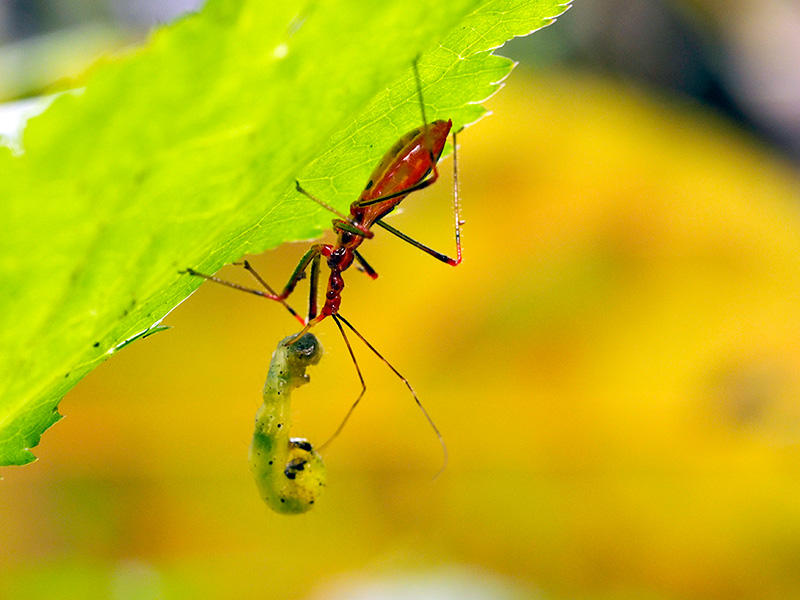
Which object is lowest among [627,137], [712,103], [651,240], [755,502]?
[755,502]

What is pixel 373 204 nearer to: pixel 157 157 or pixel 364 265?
pixel 364 265

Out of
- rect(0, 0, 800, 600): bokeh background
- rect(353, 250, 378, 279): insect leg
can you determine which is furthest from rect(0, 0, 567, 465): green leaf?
rect(0, 0, 800, 600): bokeh background

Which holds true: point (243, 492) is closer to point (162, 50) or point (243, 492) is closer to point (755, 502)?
point (755, 502)

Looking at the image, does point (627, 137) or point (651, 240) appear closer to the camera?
point (651, 240)

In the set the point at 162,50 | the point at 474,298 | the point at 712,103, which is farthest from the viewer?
the point at 712,103

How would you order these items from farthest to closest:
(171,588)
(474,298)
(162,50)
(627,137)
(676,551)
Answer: (627,137) < (474,298) < (676,551) < (171,588) < (162,50)

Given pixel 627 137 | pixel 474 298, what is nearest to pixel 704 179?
pixel 627 137

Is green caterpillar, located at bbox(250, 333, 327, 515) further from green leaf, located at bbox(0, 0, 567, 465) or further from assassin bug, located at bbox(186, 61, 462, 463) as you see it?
green leaf, located at bbox(0, 0, 567, 465)

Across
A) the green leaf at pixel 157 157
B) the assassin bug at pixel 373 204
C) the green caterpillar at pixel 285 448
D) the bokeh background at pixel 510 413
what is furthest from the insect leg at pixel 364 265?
the bokeh background at pixel 510 413
